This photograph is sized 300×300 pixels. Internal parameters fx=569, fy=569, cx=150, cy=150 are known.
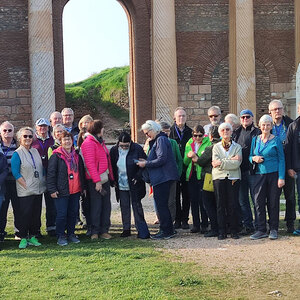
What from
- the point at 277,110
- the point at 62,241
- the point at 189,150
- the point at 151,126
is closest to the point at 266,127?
the point at 277,110

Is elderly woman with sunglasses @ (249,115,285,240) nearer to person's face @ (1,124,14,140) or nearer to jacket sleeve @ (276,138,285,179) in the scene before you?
jacket sleeve @ (276,138,285,179)

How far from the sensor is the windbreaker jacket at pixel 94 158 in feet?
29.6

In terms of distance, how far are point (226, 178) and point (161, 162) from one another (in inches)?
41.3

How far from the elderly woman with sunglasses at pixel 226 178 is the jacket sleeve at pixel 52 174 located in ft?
8.09

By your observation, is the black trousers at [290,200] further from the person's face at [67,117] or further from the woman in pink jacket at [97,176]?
the person's face at [67,117]

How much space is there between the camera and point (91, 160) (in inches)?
355

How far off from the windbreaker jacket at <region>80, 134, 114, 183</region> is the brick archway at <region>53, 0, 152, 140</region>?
40.5 feet

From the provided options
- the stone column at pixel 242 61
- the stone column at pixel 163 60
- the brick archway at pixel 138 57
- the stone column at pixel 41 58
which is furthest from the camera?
the brick archway at pixel 138 57

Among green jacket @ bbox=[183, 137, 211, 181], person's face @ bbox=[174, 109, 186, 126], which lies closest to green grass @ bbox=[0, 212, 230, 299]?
green jacket @ bbox=[183, 137, 211, 181]

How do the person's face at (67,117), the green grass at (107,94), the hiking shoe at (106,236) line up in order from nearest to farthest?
the hiking shoe at (106,236)
the person's face at (67,117)
the green grass at (107,94)

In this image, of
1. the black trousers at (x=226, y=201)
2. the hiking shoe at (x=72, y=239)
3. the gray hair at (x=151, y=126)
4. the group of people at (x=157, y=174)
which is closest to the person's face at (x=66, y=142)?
the group of people at (x=157, y=174)

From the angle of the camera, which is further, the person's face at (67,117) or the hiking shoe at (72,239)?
the person's face at (67,117)

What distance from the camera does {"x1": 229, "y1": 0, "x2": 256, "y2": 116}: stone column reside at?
2067 cm

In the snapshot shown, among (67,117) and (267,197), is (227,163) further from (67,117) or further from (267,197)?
(67,117)
